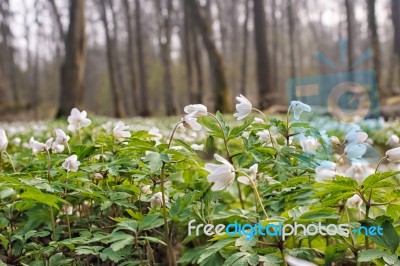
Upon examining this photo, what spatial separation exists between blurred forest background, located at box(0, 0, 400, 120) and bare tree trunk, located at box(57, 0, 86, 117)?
25 mm

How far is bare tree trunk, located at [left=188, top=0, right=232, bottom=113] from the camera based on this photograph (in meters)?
11.9

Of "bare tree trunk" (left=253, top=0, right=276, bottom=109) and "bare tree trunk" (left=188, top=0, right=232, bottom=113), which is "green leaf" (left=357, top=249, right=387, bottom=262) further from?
"bare tree trunk" (left=253, top=0, right=276, bottom=109)

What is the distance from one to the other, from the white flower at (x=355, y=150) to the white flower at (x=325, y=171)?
0.08 m

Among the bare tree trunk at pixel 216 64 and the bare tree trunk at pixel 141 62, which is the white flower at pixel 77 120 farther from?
the bare tree trunk at pixel 141 62

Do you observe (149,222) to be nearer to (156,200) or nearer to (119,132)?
(156,200)

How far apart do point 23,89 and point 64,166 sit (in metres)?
36.3

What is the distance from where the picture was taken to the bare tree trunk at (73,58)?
10906 millimetres

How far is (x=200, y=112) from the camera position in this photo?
147 centimetres

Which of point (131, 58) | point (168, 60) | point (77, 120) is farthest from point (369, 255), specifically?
point (131, 58)

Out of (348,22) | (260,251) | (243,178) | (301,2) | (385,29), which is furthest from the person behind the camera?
(385,29)

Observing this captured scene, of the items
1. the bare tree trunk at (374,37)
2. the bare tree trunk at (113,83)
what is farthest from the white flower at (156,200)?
the bare tree trunk at (113,83)

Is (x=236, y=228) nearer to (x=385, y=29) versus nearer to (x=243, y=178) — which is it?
(x=243, y=178)

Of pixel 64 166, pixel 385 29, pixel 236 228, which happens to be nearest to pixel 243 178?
pixel 236 228

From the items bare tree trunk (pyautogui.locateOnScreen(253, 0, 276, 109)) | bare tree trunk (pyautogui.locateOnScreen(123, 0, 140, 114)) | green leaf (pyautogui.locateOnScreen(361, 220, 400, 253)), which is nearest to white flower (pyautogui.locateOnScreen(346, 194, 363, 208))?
green leaf (pyautogui.locateOnScreen(361, 220, 400, 253))
